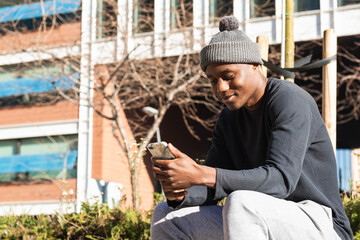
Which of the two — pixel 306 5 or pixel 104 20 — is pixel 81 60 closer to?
pixel 104 20

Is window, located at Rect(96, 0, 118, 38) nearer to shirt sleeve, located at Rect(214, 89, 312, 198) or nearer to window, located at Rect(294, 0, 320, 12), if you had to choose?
window, located at Rect(294, 0, 320, 12)

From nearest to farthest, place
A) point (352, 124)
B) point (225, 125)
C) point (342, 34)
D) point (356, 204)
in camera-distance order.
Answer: point (225, 125) → point (356, 204) → point (342, 34) → point (352, 124)

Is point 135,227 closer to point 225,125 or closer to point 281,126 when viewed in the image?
point 225,125

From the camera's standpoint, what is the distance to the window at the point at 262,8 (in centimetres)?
1513

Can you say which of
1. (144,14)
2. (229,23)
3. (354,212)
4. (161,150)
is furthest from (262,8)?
(161,150)

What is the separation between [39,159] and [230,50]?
16.5m

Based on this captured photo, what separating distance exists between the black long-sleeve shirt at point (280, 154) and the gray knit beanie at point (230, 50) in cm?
17

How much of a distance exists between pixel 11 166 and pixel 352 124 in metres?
12.8

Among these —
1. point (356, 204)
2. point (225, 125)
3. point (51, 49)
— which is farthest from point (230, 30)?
point (51, 49)

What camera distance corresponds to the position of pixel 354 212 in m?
4.04

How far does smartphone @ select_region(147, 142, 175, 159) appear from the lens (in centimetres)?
198

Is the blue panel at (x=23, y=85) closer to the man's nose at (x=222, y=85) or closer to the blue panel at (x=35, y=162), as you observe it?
the blue panel at (x=35, y=162)

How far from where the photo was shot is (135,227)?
4520 millimetres

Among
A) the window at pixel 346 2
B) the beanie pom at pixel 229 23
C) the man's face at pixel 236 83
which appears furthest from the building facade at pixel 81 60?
the man's face at pixel 236 83
